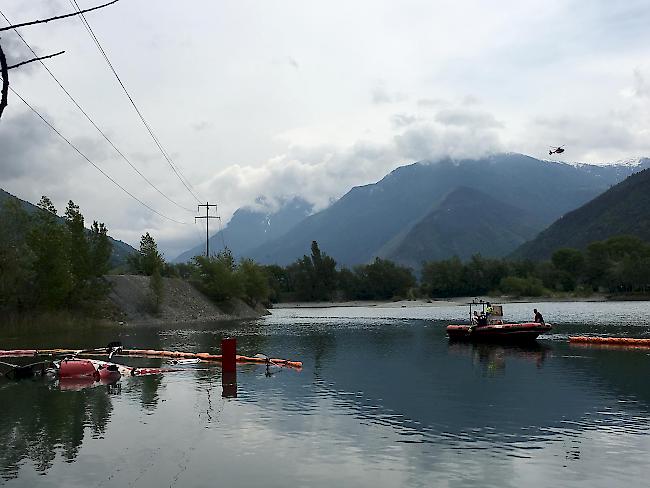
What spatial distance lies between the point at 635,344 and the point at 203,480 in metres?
56.2

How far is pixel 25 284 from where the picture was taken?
306ft

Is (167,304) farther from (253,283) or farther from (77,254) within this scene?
(253,283)

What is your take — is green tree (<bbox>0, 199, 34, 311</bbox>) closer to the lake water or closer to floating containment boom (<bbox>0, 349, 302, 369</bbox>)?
floating containment boom (<bbox>0, 349, 302, 369</bbox>)

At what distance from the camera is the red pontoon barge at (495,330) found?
229 ft

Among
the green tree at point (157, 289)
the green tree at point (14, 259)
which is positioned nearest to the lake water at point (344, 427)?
the green tree at point (14, 259)

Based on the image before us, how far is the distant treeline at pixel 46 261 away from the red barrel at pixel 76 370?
153 feet

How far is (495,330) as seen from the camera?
237 feet

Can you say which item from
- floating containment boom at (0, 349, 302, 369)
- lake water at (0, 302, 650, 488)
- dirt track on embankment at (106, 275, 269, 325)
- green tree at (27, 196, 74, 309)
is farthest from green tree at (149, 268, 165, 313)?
lake water at (0, 302, 650, 488)

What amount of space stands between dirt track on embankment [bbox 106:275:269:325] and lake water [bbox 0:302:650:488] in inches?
2909

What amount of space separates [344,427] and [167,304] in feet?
360

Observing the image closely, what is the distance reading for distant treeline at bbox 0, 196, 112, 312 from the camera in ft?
292

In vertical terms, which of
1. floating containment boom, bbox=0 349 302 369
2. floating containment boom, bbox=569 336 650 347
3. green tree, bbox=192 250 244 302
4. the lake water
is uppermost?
green tree, bbox=192 250 244 302

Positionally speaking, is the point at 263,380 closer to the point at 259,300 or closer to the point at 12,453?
the point at 12,453

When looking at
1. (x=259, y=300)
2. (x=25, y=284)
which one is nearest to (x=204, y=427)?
(x=25, y=284)
